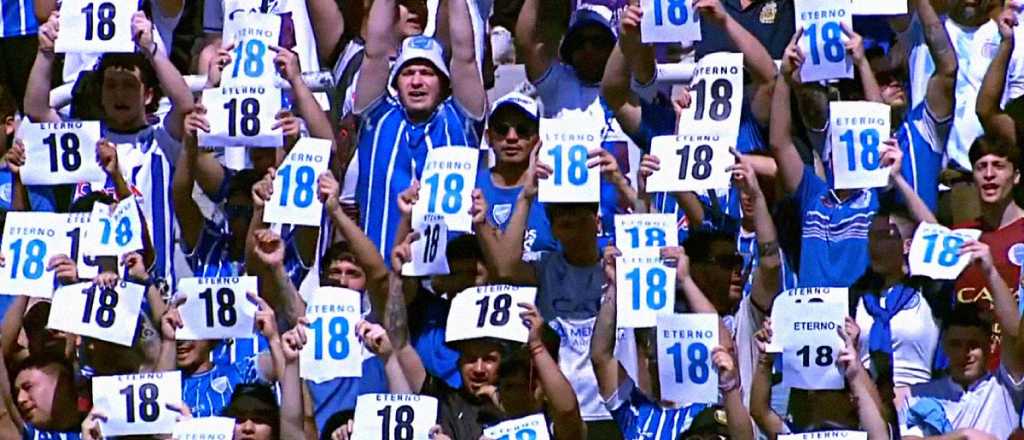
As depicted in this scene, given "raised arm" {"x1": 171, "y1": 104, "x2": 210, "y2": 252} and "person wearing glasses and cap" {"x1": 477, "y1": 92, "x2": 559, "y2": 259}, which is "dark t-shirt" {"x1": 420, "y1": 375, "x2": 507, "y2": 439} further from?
"raised arm" {"x1": 171, "y1": 104, "x2": 210, "y2": 252}

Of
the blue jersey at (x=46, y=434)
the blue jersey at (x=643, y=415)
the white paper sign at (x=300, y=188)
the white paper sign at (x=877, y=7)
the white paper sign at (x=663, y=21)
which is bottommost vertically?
the blue jersey at (x=46, y=434)

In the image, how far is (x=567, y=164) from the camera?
9.31m

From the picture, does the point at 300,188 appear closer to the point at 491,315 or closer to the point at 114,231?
the point at 114,231

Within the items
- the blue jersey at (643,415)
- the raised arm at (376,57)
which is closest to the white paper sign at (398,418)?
the blue jersey at (643,415)

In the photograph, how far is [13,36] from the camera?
1055cm

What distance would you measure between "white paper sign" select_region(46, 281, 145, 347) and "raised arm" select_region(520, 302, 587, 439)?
1257mm

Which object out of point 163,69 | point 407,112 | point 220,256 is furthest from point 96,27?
point 407,112

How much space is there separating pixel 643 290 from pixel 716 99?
653mm

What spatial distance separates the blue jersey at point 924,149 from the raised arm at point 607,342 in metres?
1.01

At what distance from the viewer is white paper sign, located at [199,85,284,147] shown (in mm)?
9711

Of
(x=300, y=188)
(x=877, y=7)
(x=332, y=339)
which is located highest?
(x=877, y=7)

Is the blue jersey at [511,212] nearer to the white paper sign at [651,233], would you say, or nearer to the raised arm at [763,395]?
the white paper sign at [651,233]

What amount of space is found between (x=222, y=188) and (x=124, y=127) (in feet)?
1.38

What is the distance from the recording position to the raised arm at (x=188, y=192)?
9.81m
